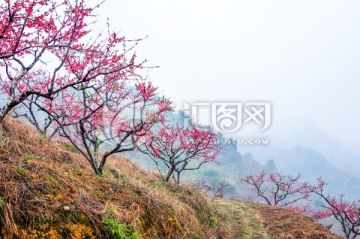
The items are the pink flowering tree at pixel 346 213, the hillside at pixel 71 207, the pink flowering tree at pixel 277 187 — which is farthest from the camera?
the pink flowering tree at pixel 277 187

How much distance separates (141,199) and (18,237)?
7.40 ft

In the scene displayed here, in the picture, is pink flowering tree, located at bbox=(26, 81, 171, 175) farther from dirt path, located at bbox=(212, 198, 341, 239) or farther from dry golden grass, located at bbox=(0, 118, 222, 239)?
dirt path, located at bbox=(212, 198, 341, 239)

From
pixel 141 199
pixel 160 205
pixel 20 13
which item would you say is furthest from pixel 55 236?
pixel 20 13

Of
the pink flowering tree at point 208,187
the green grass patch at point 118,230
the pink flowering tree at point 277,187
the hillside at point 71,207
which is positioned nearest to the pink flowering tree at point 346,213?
the pink flowering tree at point 277,187

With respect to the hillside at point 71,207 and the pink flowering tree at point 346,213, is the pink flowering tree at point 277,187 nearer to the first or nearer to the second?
the pink flowering tree at point 346,213

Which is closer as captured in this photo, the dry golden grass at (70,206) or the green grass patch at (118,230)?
the dry golden grass at (70,206)

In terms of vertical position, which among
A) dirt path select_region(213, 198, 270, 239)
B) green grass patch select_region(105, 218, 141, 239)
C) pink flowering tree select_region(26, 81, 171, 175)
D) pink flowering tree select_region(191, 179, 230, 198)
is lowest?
pink flowering tree select_region(191, 179, 230, 198)

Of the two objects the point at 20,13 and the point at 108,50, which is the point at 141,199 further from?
the point at 20,13

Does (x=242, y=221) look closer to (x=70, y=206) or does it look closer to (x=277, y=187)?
(x=70, y=206)

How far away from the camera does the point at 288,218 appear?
1109cm

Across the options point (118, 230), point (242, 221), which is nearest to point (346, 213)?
point (242, 221)

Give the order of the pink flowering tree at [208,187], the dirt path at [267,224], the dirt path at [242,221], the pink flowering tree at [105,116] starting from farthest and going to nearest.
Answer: the pink flowering tree at [208,187], the dirt path at [242,221], the dirt path at [267,224], the pink flowering tree at [105,116]

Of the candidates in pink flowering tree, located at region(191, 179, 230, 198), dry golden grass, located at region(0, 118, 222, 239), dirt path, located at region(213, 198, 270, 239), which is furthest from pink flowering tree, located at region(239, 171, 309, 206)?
dry golden grass, located at region(0, 118, 222, 239)

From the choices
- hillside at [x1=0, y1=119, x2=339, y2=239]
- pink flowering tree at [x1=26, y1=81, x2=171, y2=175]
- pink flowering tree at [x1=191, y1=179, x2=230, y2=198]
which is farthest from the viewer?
pink flowering tree at [x1=191, y1=179, x2=230, y2=198]
